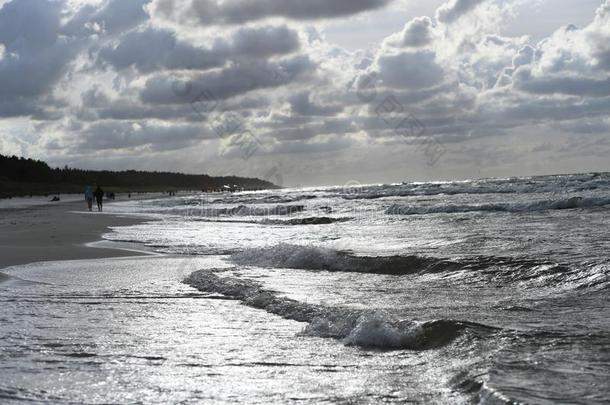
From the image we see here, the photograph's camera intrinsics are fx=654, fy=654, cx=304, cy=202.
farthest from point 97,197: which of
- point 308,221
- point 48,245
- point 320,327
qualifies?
point 320,327

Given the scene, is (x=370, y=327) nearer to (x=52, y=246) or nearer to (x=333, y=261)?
(x=333, y=261)

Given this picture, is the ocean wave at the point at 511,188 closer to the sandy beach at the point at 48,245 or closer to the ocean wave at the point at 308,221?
the ocean wave at the point at 308,221

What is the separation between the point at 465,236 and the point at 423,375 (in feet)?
37.5

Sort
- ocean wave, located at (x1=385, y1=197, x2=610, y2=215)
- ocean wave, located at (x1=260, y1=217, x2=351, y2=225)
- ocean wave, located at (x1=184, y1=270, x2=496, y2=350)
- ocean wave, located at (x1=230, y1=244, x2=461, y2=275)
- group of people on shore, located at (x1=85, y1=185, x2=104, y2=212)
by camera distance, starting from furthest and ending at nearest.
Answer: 1. group of people on shore, located at (x1=85, y1=185, x2=104, y2=212)
2. ocean wave, located at (x1=260, y1=217, x2=351, y2=225)
3. ocean wave, located at (x1=385, y1=197, x2=610, y2=215)
4. ocean wave, located at (x1=230, y1=244, x2=461, y2=275)
5. ocean wave, located at (x1=184, y1=270, x2=496, y2=350)

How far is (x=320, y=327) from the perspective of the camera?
7.03 meters

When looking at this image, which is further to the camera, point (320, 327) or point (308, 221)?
point (308, 221)

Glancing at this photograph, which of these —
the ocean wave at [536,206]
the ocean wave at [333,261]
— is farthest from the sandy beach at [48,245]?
the ocean wave at [536,206]

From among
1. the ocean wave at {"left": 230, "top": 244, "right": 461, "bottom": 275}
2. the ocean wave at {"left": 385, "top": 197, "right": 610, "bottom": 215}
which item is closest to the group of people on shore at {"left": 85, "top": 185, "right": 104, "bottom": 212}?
the ocean wave at {"left": 385, "top": 197, "right": 610, "bottom": 215}

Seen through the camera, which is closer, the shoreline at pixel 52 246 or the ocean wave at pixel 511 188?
the shoreline at pixel 52 246

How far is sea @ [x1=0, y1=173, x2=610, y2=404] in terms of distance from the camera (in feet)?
15.8

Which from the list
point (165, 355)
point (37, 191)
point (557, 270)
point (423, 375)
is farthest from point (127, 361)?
point (37, 191)

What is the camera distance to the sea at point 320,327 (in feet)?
15.8

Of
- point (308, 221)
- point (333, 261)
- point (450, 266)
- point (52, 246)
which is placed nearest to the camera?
point (450, 266)

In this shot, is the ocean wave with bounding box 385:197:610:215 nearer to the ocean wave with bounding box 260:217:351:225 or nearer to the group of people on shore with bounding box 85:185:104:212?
the ocean wave with bounding box 260:217:351:225
